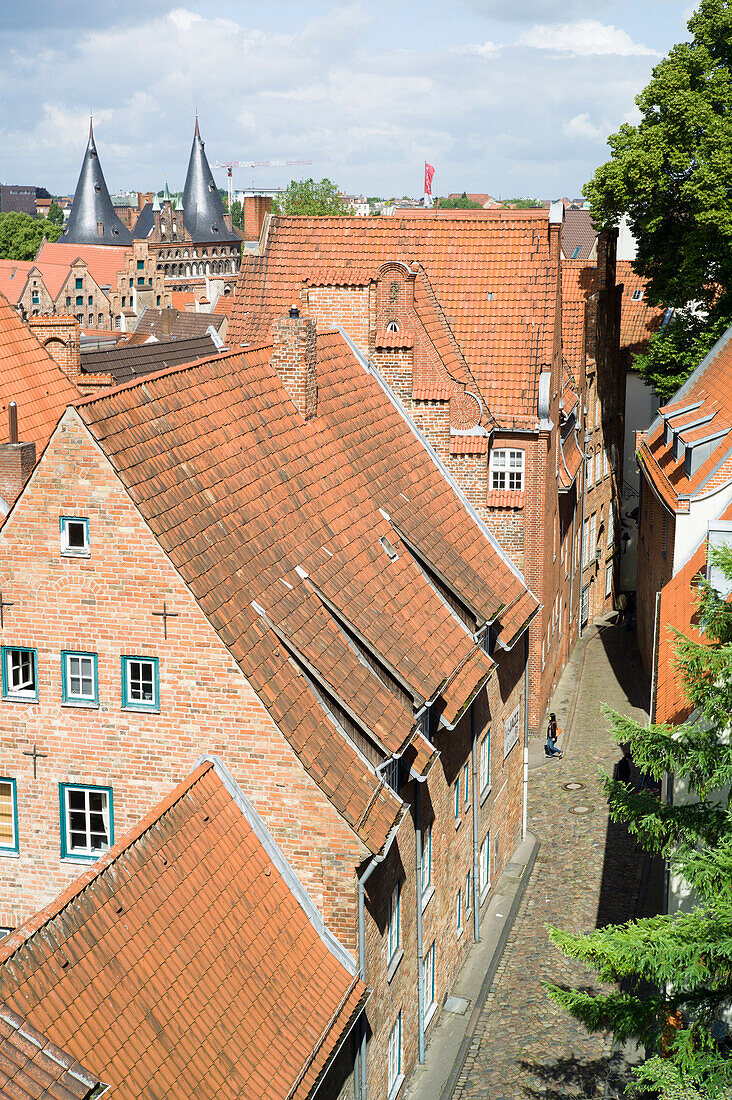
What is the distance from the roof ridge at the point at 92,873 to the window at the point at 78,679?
1.76m

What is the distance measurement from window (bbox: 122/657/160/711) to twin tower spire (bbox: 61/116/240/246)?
452ft

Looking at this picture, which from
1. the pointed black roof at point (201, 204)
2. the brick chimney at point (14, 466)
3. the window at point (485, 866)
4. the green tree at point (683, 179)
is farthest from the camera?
the pointed black roof at point (201, 204)

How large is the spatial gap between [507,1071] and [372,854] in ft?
22.5

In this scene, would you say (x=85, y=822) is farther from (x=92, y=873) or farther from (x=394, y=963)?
(x=394, y=963)

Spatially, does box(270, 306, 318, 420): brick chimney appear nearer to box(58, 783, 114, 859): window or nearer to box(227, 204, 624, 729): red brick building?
box(58, 783, 114, 859): window

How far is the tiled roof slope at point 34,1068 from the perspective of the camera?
10.5 meters

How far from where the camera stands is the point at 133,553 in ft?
52.5

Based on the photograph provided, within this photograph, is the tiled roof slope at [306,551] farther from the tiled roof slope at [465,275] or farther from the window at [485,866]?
the tiled roof slope at [465,275]

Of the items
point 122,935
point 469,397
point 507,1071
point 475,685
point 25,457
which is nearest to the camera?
point 122,935

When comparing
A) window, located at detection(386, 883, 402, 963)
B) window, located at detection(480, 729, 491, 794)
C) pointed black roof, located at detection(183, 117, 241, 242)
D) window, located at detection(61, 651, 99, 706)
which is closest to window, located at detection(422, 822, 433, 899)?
window, located at detection(386, 883, 402, 963)

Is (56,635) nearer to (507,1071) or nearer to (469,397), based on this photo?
(507,1071)

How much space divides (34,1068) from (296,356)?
13370 mm

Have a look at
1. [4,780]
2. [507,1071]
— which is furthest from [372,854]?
[507,1071]

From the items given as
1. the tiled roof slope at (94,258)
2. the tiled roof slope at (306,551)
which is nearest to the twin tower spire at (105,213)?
the tiled roof slope at (94,258)
